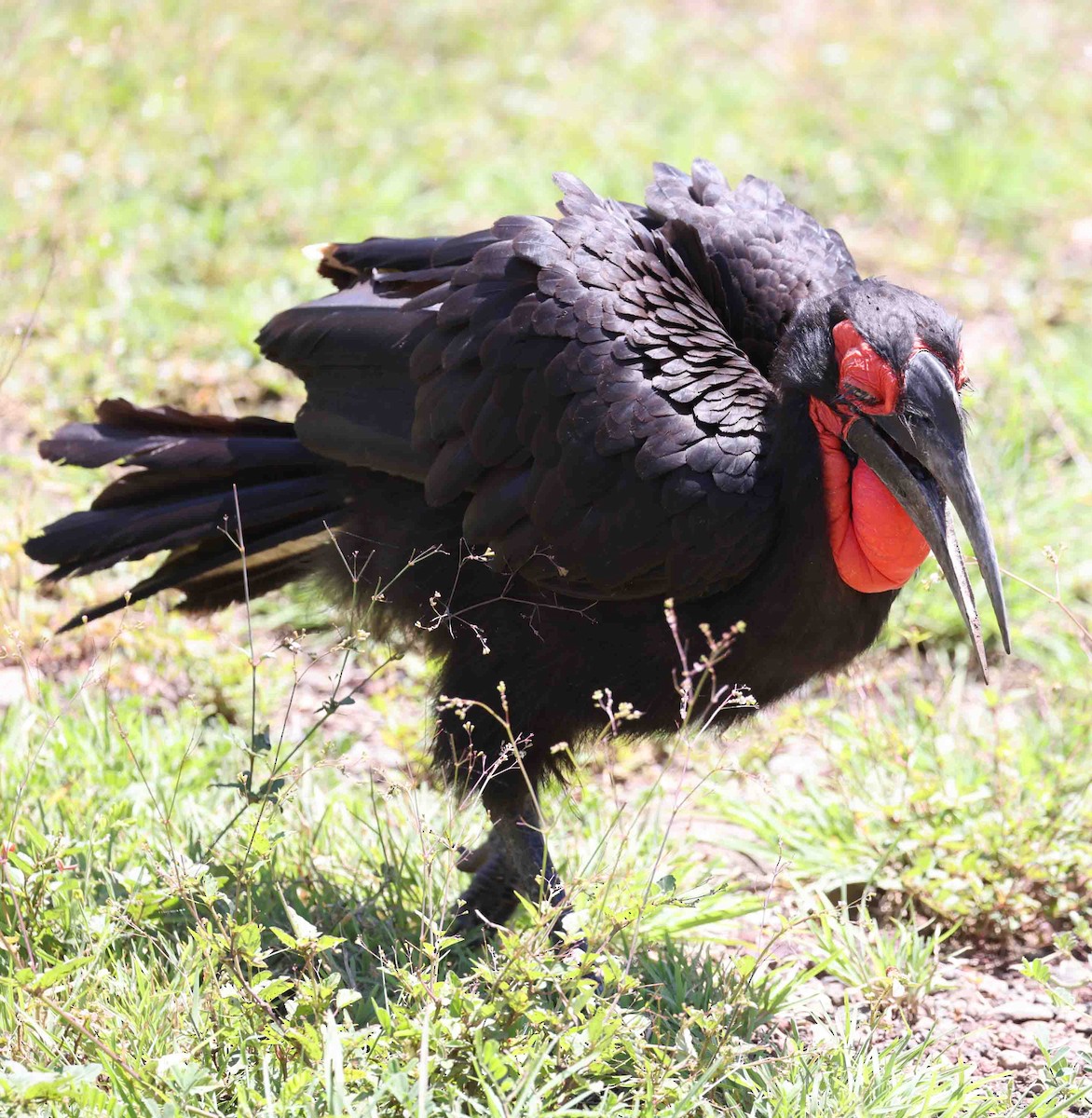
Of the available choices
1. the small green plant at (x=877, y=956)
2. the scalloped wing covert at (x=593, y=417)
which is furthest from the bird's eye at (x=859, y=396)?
the small green plant at (x=877, y=956)

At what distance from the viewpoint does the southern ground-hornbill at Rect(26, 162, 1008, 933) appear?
2547 mm

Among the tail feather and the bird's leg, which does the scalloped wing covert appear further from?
the bird's leg

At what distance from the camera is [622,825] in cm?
316

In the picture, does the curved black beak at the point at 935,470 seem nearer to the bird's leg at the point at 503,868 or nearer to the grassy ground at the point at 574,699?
the grassy ground at the point at 574,699

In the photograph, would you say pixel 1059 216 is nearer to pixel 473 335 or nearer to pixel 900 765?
pixel 900 765

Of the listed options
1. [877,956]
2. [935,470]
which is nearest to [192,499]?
[935,470]

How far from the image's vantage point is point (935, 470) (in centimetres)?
241

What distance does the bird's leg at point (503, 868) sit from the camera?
9.55ft

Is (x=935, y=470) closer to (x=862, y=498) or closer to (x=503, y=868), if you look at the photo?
(x=862, y=498)

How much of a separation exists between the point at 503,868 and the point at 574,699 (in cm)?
55

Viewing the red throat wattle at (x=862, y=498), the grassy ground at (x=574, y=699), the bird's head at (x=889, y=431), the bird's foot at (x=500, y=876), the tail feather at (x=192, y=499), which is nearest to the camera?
the grassy ground at (x=574, y=699)

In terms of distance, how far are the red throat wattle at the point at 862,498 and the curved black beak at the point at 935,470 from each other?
3 cm

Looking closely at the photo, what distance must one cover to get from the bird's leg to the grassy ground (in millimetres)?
75

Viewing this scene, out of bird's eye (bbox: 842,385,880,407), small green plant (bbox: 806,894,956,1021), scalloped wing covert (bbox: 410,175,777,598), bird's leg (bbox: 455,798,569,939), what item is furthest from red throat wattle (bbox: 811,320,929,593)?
bird's leg (bbox: 455,798,569,939)
